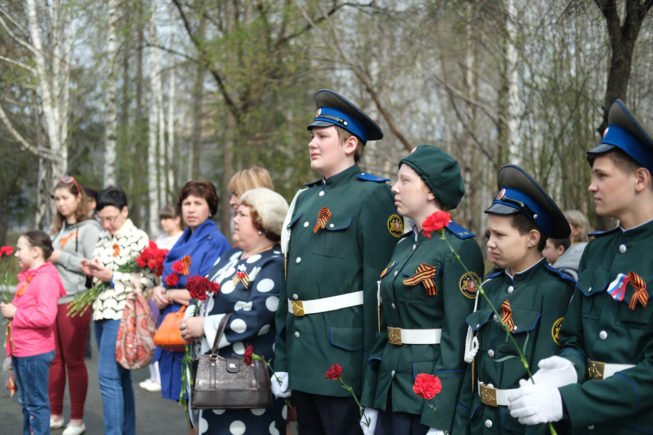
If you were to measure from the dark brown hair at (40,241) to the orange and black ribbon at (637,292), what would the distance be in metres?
4.46

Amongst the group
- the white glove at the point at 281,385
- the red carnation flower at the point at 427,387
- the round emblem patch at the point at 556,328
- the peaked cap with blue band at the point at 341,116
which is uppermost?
the peaked cap with blue band at the point at 341,116

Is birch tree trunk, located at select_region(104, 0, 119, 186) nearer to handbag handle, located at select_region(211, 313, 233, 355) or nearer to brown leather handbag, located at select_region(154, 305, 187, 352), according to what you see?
brown leather handbag, located at select_region(154, 305, 187, 352)

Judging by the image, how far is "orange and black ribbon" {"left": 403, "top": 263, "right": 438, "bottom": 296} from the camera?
133 inches

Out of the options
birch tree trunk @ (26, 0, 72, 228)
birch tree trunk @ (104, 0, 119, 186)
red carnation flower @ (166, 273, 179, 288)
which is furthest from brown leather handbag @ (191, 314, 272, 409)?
birch tree trunk @ (104, 0, 119, 186)

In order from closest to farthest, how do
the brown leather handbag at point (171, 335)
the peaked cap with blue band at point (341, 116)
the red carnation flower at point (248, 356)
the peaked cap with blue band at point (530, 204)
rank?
the peaked cap with blue band at point (530, 204), the peaked cap with blue band at point (341, 116), the red carnation flower at point (248, 356), the brown leather handbag at point (171, 335)

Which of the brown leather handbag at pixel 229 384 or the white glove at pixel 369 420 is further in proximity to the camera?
the brown leather handbag at pixel 229 384

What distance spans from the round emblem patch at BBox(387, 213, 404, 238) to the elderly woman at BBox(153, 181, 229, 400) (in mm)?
1792

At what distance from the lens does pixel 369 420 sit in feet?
11.5

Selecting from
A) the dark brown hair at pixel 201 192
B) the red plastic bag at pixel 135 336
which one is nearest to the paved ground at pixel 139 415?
the red plastic bag at pixel 135 336

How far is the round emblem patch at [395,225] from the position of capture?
12.8ft

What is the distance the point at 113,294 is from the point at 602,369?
403 centimetres

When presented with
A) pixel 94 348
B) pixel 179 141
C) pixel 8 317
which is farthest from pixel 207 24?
pixel 179 141

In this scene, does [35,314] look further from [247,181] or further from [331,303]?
[331,303]

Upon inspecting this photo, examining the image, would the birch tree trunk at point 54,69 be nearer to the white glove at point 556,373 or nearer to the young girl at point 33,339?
Result: the young girl at point 33,339
